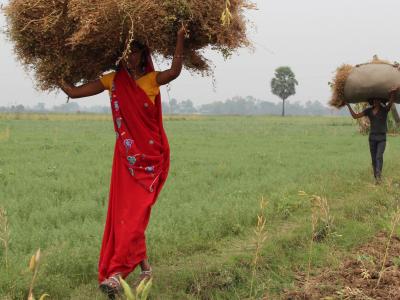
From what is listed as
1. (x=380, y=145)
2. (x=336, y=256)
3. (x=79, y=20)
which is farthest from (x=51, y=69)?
(x=380, y=145)

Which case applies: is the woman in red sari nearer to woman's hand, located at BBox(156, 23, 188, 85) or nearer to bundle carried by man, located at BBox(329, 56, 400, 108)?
woman's hand, located at BBox(156, 23, 188, 85)

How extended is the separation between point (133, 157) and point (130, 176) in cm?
15

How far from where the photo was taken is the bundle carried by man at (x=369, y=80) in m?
8.28

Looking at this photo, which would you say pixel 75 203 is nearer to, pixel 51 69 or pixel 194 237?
pixel 194 237

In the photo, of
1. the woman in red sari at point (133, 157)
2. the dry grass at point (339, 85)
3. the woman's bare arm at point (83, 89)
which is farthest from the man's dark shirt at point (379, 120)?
the woman's bare arm at point (83, 89)

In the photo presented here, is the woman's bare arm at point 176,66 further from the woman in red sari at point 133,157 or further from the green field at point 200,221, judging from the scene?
the green field at point 200,221

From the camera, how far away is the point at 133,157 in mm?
3873

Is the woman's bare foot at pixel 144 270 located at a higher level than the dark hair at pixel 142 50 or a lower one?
lower

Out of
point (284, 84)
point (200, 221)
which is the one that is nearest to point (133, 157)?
point (200, 221)

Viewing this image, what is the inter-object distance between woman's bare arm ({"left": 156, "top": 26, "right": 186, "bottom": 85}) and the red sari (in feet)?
0.53

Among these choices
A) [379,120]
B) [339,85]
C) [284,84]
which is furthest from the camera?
[284,84]

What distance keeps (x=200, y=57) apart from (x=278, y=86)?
106924 mm

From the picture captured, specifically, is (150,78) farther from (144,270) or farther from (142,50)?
(144,270)

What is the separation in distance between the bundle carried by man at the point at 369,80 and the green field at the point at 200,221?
149cm
